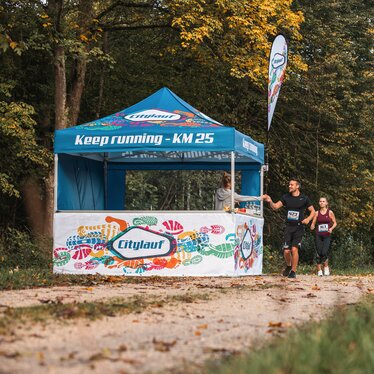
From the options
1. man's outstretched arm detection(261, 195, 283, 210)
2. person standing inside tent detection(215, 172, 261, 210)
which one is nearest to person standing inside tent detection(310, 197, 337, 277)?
man's outstretched arm detection(261, 195, 283, 210)

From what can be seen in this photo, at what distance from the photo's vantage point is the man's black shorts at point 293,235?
746 inches

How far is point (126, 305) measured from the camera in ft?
32.9

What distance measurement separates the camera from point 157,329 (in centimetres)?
809

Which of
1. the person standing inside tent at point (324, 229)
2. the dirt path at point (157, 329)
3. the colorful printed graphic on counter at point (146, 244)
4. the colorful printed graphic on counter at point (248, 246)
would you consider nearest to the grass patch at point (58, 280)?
the colorful printed graphic on counter at point (146, 244)

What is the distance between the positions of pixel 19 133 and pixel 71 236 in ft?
23.2

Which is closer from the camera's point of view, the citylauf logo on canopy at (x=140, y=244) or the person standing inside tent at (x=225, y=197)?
the citylauf logo on canopy at (x=140, y=244)

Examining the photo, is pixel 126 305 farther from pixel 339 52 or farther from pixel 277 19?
pixel 339 52

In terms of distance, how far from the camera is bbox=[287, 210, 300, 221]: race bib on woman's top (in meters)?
19.0

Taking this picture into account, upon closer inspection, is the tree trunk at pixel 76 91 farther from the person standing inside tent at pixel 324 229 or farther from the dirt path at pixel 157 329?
the dirt path at pixel 157 329

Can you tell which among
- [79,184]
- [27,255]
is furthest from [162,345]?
[27,255]

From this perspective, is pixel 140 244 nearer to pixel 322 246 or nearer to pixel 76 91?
pixel 322 246

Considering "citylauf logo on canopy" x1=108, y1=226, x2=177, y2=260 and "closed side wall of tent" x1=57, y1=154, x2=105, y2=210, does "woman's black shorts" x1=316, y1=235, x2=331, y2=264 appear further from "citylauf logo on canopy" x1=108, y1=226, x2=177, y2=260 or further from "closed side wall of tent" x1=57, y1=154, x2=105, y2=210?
"citylauf logo on canopy" x1=108, y1=226, x2=177, y2=260

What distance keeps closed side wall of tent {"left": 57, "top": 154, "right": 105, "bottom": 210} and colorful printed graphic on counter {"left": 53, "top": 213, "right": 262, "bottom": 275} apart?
3.92ft

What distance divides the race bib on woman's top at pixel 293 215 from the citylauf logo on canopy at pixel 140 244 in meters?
2.70
